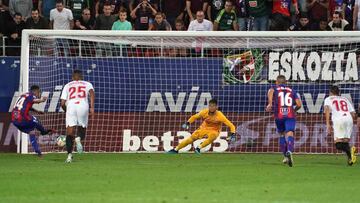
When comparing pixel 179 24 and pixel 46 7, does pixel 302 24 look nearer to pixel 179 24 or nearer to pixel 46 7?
pixel 179 24

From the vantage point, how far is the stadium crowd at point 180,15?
29062mm

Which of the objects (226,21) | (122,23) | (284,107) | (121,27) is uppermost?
(226,21)

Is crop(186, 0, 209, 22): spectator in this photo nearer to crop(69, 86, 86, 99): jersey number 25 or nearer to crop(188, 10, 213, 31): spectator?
crop(188, 10, 213, 31): spectator

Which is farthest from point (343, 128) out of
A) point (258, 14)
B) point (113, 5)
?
point (113, 5)

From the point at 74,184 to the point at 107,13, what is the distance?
1244 cm

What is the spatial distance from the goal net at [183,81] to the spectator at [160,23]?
A: 748 millimetres

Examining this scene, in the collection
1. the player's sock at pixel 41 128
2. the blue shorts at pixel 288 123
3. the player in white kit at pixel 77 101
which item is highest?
the player in white kit at pixel 77 101

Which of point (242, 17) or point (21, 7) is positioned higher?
point (21, 7)

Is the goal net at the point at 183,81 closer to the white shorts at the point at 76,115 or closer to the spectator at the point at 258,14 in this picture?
the spectator at the point at 258,14

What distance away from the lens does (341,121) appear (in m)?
23.5

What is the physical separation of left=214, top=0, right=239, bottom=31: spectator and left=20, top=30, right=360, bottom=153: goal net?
3.27 feet

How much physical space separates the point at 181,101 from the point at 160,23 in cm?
219

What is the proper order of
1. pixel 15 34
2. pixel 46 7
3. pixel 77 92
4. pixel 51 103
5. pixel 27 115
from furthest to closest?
1. pixel 46 7
2. pixel 15 34
3. pixel 51 103
4. pixel 27 115
5. pixel 77 92

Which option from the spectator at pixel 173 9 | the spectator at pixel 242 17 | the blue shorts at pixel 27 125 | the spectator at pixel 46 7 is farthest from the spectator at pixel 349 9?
the blue shorts at pixel 27 125
